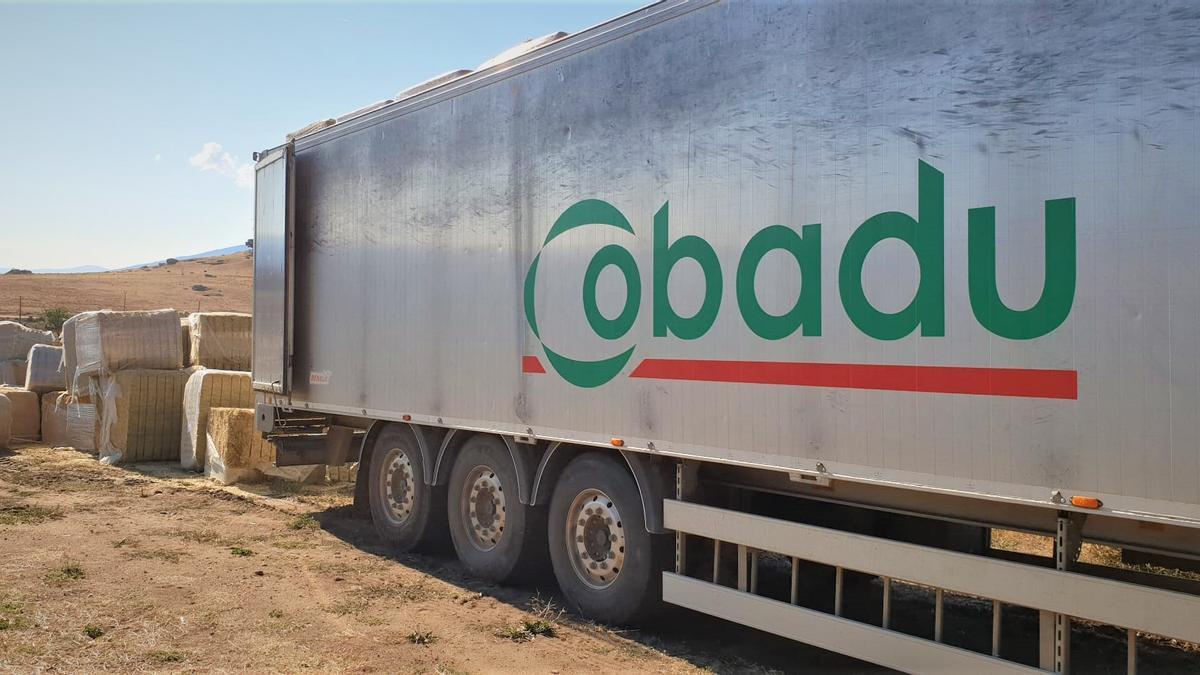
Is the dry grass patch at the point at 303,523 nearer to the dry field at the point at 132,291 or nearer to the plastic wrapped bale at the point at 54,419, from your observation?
the plastic wrapped bale at the point at 54,419

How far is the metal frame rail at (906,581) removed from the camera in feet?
14.7

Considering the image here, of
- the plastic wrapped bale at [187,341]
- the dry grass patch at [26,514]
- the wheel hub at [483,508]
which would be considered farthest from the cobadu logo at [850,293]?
the plastic wrapped bale at [187,341]

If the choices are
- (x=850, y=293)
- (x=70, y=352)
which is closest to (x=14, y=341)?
(x=70, y=352)

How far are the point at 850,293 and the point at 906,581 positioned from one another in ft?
5.40

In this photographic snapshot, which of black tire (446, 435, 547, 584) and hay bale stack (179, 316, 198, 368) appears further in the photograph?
hay bale stack (179, 316, 198, 368)

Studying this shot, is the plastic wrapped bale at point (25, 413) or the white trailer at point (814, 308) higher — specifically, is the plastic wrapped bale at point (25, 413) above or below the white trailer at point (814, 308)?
below

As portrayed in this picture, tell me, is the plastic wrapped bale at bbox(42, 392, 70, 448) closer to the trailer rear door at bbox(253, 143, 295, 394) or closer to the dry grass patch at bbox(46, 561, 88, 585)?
the trailer rear door at bbox(253, 143, 295, 394)

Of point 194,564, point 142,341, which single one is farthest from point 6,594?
point 142,341

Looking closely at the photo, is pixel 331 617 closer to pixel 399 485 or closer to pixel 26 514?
pixel 399 485

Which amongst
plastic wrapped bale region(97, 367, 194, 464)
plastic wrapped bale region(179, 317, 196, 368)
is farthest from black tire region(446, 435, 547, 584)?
plastic wrapped bale region(179, 317, 196, 368)

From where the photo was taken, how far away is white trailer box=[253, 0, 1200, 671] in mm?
4453

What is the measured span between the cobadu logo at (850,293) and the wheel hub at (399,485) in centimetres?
309

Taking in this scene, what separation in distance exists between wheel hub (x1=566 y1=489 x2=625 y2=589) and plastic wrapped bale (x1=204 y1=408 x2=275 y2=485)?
7.51 metres

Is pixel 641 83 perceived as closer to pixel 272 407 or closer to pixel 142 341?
pixel 272 407
